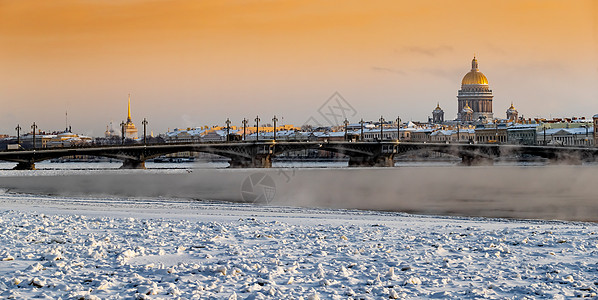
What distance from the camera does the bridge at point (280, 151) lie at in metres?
58.4

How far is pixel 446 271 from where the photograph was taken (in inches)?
295

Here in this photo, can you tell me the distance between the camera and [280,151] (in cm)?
6875

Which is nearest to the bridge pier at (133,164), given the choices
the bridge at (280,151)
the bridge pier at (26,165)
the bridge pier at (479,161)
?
the bridge at (280,151)

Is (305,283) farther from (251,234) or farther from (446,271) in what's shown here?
(251,234)

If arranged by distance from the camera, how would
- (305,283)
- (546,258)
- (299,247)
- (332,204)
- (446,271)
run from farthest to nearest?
1. (332,204)
2. (299,247)
3. (546,258)
4. (446,271)
5. (305,283)

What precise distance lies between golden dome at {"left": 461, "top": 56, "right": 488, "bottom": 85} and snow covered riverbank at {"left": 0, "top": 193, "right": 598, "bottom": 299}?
618 feet

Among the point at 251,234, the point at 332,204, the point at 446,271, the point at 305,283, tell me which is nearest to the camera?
the point at 305,283

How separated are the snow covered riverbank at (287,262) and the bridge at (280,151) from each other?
4839 centimetres

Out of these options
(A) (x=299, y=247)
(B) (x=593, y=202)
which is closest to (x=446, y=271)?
(A) (x=299, y=247)

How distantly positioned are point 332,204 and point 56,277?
1740cm

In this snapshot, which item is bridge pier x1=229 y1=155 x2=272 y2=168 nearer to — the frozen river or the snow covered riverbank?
the frozen river

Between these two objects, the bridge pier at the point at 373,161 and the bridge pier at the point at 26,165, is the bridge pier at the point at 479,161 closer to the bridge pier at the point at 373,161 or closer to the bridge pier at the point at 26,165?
the bridge pier at the point at 373,161

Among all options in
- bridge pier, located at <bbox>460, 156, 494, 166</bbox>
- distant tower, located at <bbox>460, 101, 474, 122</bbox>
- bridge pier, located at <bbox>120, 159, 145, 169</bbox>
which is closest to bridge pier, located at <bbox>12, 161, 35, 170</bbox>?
bridge pier, located at <bbox>120, 159, 145, 169</bbox>

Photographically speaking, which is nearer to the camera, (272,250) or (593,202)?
(272,250)
